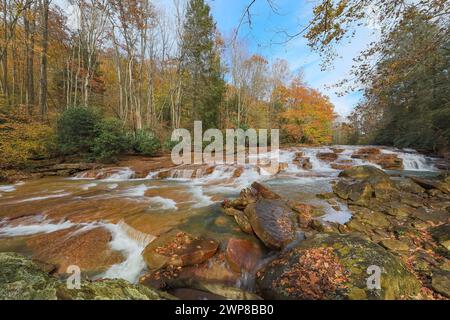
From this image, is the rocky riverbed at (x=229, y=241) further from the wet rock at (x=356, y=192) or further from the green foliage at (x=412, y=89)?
the green foliage at (x=412, y=89)

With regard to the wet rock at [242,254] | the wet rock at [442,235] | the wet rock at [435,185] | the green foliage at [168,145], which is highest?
the green foliage at [168,145]

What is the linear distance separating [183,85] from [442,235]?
2130 centimetres

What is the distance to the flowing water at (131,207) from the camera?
4.00 metres

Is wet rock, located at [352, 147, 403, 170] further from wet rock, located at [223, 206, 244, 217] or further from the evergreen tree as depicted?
the evergreen tree

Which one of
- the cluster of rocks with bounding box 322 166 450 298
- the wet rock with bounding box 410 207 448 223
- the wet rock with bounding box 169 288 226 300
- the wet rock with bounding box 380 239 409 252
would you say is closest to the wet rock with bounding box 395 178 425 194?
the cluster of rocks with bounding box 322 166 450 298

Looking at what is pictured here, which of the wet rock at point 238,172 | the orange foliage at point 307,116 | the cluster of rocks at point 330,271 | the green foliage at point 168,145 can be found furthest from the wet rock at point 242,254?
the orange foliage at point 307,116

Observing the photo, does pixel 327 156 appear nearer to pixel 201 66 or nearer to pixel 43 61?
pixel 201 66

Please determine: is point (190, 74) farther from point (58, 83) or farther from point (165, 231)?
point (165, 231)

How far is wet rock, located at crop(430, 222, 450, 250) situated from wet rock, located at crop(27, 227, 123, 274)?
5365 millimetres

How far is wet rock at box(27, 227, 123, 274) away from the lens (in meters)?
3.32

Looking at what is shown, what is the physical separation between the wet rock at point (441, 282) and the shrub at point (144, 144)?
13.7 meters

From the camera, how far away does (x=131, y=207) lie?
5465mm
